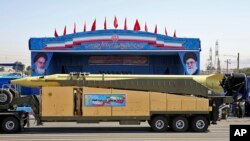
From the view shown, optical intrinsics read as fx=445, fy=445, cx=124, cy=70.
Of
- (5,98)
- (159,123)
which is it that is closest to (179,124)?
(159,123)

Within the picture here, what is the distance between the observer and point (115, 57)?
5078 cm

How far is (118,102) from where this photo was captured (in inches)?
868

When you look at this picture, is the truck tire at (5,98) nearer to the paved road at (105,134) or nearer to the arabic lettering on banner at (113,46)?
the paved road at (105,134)

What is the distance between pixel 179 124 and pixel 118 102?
3229 millimetres

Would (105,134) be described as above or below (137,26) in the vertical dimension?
below

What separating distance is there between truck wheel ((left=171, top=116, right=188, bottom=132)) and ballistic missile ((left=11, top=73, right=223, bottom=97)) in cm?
139

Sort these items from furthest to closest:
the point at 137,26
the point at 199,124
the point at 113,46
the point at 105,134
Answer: the point at 137,26 → the point at 113,46 → the point at 199,124 → the point at 105,134

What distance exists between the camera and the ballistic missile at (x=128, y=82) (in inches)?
879

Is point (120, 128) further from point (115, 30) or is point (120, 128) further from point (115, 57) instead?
point (115, 57)

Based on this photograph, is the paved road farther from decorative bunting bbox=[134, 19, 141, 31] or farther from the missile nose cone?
decorative bunting bbox=[134, 19, 141, 31]

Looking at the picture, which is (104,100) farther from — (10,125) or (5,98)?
(5,98)

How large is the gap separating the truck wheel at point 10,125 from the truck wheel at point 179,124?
7.64 meters

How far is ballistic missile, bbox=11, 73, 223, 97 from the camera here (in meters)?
22.3

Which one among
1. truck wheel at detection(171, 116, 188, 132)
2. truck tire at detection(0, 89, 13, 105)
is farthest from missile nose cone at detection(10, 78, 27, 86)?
truck wheel at detection(171, 116, 188, 132)
